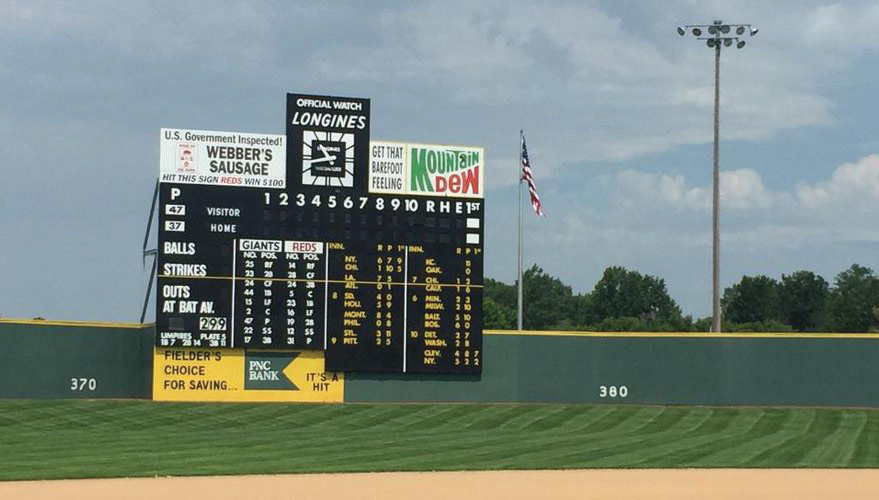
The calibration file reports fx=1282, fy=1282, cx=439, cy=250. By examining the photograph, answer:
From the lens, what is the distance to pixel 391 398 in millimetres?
39594

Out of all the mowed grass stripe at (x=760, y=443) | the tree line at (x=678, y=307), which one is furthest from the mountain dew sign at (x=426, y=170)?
the tree line at (x=678, y=307)

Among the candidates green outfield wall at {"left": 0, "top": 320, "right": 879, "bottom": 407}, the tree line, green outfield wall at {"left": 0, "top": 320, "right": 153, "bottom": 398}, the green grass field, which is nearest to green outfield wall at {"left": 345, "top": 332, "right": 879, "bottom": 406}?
green outfield wall at {"left": 0, "top": 320, "right": 879, "bottom": 407}

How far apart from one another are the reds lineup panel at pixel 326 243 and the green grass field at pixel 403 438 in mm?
2123

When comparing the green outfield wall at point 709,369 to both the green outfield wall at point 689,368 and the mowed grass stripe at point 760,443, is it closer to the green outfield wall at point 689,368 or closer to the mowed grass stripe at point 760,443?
the green outfield wall at point 689,368

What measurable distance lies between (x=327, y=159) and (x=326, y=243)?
8.31ft

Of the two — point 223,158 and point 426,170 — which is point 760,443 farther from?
point 223,158

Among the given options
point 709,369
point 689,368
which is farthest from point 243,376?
point 709,369

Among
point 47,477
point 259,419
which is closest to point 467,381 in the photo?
point 259,419

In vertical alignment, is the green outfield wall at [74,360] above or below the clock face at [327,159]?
below

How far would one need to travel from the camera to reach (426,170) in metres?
39.4

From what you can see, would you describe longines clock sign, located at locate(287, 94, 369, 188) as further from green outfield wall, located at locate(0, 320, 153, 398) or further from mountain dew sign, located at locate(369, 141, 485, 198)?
green outfield wall, located at locate(0, 320, 153, 398)

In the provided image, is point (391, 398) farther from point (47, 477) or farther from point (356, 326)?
point (47, 477)

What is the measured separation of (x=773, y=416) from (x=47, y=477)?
78.2 ft

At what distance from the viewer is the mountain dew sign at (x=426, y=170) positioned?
39.0 metres
